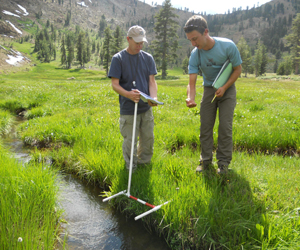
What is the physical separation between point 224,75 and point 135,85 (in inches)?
72.8

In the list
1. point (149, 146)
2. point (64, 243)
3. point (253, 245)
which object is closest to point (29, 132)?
point (149, 146)

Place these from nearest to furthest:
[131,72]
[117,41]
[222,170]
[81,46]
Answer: [131,72]
[222,170]
[117,41]
[81,46]

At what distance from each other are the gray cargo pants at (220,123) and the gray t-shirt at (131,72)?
1375 mm

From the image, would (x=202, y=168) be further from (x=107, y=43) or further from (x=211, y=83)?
(x=107, y=43)

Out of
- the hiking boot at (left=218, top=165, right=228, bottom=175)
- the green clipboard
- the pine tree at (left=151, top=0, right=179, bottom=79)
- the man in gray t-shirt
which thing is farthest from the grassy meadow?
the pine tree at (left=151, top=0, right=179, bottom=79)

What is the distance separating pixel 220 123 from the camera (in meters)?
4.80

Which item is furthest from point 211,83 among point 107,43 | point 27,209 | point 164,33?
point 107,43

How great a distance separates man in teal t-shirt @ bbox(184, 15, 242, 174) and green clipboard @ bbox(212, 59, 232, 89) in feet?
0.21

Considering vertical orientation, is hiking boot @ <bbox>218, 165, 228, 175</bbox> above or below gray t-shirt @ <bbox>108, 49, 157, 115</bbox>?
A: below

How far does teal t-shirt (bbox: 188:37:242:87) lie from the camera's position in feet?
14.5

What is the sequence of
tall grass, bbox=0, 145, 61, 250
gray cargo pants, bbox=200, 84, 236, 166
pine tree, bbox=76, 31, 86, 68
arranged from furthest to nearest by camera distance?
1. pine tree, bbox=76, 31, 86, 68
2. gray cargo pants, bbox=200, 84, 236, 166
3. tall grass, bbox=0, 145, 61, 250

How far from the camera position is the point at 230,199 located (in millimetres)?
3535

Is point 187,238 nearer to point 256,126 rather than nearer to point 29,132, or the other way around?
point 256,126

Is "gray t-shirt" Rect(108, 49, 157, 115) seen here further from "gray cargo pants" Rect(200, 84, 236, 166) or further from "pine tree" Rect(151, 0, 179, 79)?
"pine tree" Rect(151, 0, 179, 79)
